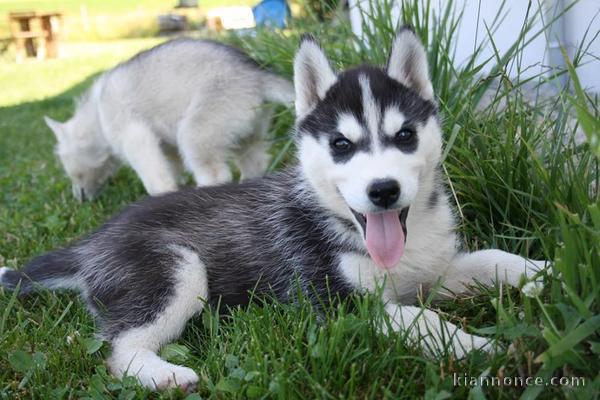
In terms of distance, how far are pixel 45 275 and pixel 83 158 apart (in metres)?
3.04

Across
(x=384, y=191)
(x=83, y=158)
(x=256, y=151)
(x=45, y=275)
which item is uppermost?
(x=384, y=191)

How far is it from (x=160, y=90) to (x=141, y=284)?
2.92 meters

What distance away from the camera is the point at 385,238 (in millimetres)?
2545

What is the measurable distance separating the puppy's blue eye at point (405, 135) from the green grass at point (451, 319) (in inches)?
7.5

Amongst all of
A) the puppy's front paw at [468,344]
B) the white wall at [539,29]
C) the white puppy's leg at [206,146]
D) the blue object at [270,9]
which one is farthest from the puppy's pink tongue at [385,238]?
the blue object at [270,9]

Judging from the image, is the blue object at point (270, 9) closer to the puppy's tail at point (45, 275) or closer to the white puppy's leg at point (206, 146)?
the white puppy's leg at point (206, 146)

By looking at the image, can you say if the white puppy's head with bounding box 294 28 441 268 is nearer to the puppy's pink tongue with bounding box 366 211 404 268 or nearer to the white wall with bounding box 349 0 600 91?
the puppy's pink tongue with bounding box 366 211 404 268

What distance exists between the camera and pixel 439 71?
12.9ft

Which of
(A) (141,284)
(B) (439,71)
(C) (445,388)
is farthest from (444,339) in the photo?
(B) (439,71)

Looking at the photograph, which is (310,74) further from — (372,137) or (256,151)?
(256,151)

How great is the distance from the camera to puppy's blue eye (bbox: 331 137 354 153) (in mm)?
2609

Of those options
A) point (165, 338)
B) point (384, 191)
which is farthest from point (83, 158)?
point (384, 191)

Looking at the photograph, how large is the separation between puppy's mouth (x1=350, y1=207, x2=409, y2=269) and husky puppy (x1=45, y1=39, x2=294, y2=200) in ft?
8.55

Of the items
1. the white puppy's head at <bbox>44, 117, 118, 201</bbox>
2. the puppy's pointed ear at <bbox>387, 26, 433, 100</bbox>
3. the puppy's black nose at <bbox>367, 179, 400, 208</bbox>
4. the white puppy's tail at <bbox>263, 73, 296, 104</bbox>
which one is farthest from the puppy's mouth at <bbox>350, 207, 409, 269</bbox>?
the white puppy's head at <bbox>44, 117, 118, 201</bbox>
